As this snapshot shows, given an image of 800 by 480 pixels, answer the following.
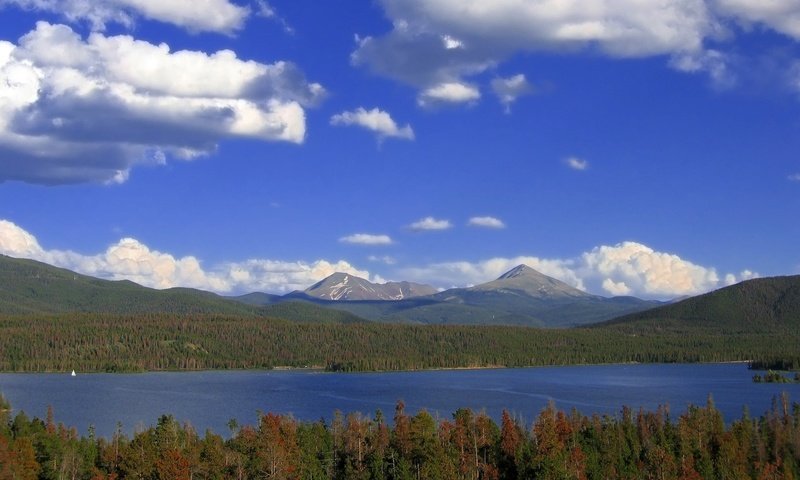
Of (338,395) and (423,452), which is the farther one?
(338,395)

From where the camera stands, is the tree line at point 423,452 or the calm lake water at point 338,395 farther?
the calm lake water at point 338,395

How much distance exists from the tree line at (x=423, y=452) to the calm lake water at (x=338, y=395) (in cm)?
2751

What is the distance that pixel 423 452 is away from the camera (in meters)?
66.3

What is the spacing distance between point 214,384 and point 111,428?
78.4m

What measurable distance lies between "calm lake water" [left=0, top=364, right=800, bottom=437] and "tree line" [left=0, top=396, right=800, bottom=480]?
27514mm

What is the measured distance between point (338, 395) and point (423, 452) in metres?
87.0

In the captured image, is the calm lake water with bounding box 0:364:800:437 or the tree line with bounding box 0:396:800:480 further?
the calm lake water with bounding box 0:364:800:437

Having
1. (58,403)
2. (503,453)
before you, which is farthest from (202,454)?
(58,403)

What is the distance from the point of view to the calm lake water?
118812 mm

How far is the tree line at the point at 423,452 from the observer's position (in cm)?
6306

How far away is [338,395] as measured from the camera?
499 feet

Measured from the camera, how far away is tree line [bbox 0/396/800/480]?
63062 mm

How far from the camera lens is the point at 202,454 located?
6794 centimetres

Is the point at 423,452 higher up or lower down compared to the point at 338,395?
higher up
